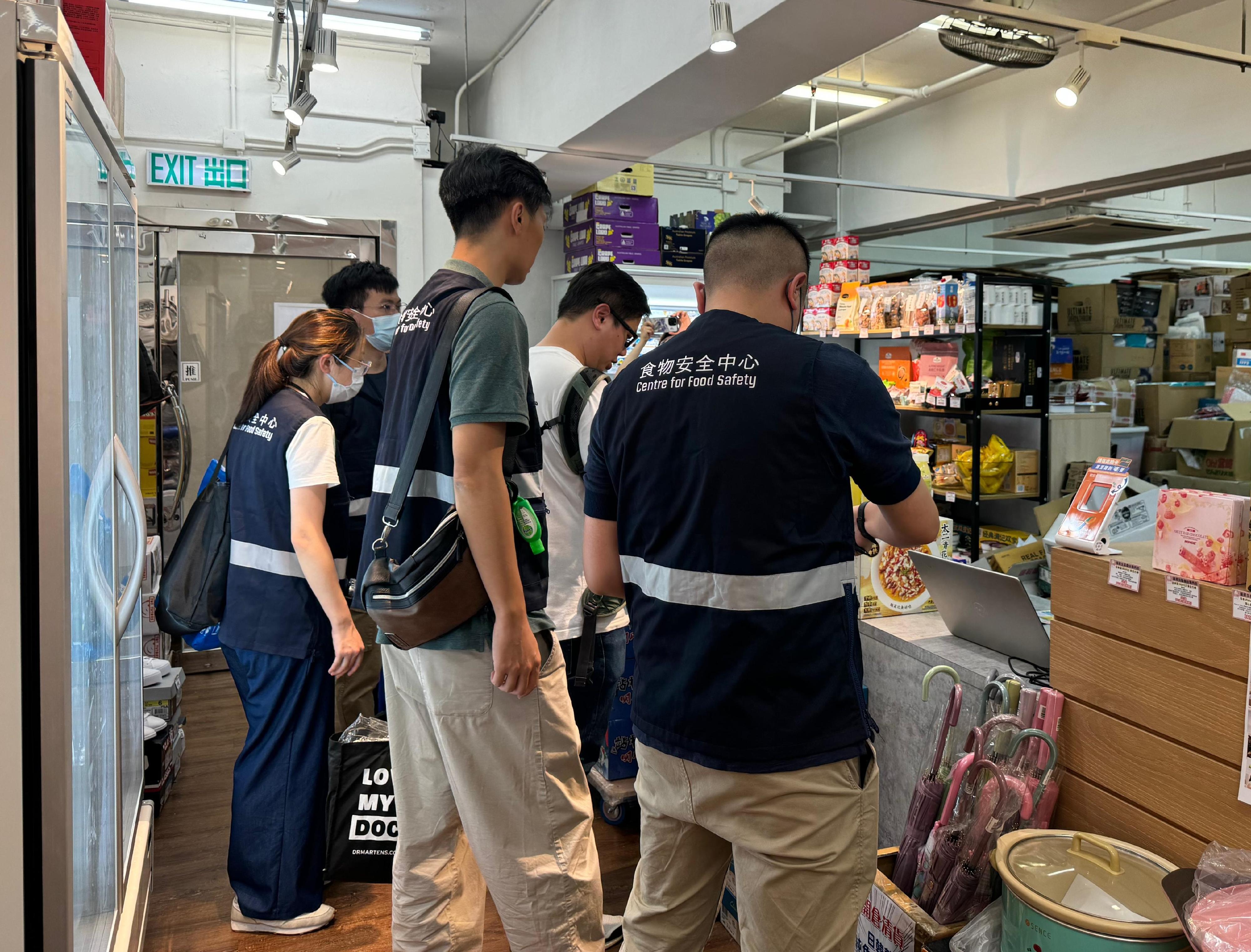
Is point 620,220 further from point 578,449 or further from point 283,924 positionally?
point 283,924

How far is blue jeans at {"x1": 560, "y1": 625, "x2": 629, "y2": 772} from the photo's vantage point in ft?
8.63

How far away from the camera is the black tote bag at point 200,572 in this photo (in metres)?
2.62

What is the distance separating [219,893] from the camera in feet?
9.55

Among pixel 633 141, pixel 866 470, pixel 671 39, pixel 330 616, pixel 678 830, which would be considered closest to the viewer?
pixel 866 470

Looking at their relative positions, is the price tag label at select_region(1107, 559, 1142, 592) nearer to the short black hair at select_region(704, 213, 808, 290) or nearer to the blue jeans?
the short black hair at select_region(704, 213, 808, 290)

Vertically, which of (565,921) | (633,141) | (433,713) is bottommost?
(565,921)

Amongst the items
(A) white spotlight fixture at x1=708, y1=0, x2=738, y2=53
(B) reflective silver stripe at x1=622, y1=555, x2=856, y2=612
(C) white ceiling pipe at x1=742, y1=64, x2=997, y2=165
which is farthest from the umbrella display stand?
(C) white ceiling pipe at x1=742, y1=64, x2=997, y2=165

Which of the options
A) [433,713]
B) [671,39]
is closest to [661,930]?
[433,713]

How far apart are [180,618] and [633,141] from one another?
143 inches

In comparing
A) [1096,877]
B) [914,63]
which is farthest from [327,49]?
[914,63]

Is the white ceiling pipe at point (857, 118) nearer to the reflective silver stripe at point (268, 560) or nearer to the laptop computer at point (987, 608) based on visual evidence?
the laptop computer at point (987, 608)

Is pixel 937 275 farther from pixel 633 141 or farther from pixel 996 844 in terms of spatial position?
pixel 996 844

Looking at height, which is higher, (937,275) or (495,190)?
(937,275)

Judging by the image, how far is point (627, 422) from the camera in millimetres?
1690
